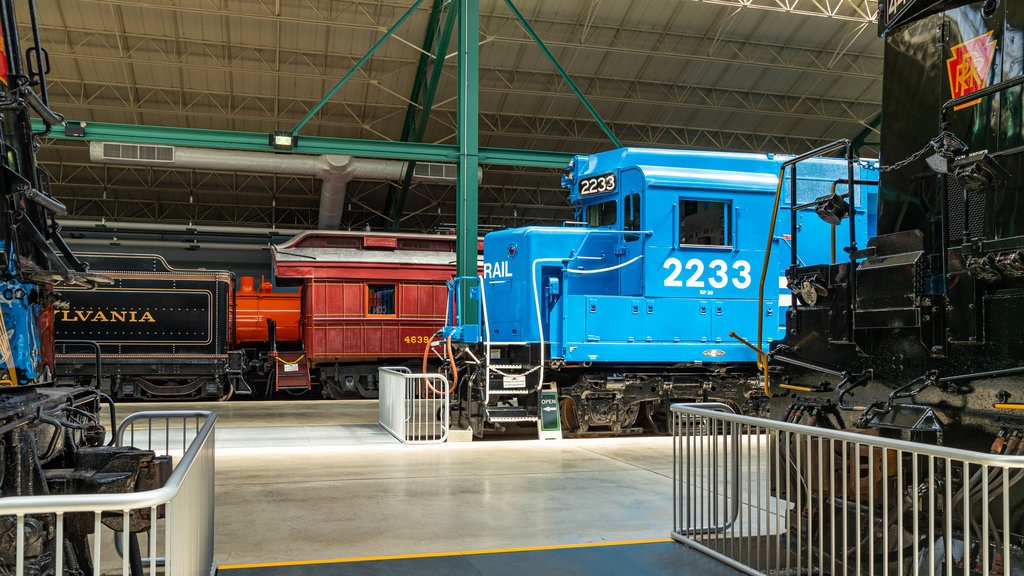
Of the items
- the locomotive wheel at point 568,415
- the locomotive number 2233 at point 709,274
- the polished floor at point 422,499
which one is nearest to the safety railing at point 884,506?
the polished floor at point 422,499

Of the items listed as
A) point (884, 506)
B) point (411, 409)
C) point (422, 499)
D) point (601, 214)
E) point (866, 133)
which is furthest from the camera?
point (866, 133)

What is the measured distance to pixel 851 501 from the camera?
466 centimetres

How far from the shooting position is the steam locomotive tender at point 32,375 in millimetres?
3527

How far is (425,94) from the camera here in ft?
71.5

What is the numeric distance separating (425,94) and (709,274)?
12.7 meters

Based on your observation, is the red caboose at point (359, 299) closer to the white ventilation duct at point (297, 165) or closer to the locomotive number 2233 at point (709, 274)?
the white ventilation duct at point (297, 165)

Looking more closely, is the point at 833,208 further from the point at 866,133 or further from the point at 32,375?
the point at 866,133

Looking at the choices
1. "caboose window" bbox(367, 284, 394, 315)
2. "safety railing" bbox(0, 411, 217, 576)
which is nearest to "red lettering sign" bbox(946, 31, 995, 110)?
"safety railing" bbox(0, 411, 217, 576)

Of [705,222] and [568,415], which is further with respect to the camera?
[568,415]

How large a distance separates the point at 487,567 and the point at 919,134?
3.79 meters

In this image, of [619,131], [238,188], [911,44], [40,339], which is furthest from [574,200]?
[238,188]

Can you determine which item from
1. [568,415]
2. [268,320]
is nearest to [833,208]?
[568,415]

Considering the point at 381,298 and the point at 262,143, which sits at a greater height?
the point at 262,143

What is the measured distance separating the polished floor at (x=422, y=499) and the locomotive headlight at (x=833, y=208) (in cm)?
257
